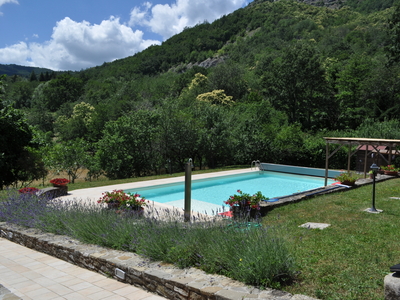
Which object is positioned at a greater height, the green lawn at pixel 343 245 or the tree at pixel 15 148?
the tree at pixel 15 148

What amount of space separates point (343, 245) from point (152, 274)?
9.67 ft

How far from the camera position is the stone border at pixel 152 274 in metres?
2.95

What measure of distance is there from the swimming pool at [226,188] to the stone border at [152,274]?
238 inches

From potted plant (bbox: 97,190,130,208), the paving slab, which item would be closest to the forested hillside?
potted plant (bbox: 97,190,130,208)

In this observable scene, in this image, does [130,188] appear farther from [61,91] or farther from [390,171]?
[61,91]

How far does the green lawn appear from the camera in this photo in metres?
3.20

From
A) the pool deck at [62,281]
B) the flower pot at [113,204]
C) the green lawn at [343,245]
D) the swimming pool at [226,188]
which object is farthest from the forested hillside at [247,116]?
the green lawn at [343,245]

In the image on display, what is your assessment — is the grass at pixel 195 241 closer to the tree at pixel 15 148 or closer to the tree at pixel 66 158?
the tree at pixel 15 148

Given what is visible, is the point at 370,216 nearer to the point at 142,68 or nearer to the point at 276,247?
the point at 276,247

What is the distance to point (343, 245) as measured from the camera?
466cm

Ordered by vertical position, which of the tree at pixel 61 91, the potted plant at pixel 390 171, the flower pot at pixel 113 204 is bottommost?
the potted plant at pixel 390 171

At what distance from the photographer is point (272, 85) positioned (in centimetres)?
2900

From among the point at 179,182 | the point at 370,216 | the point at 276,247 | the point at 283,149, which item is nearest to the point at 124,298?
the point at 276,247

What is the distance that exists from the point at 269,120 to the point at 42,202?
66.1 ft
